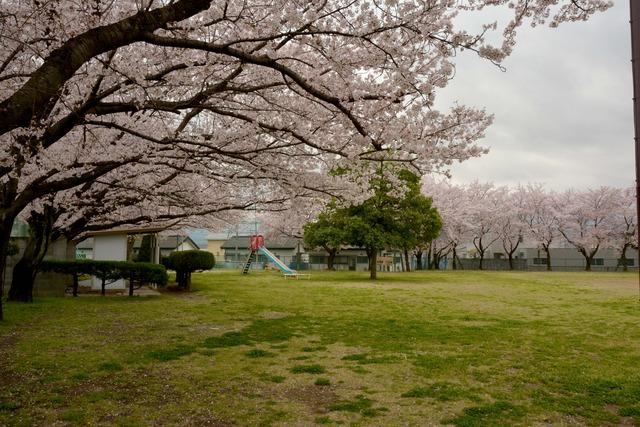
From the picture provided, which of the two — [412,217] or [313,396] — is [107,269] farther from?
[412,217]

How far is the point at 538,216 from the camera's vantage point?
53344 mm

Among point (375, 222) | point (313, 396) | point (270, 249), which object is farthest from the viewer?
point (270, 249)

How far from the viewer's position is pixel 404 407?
4562 millimetres

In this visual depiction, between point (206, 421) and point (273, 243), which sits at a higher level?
point (273, 243)

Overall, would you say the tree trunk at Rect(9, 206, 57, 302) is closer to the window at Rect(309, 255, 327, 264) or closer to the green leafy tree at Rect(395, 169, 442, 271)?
the green leafy tree at Rect(395, 169, 442, 271)

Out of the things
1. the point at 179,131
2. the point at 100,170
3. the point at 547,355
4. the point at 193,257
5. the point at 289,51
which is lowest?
the point at 547,355

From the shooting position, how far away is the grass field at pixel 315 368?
4363 millimetres

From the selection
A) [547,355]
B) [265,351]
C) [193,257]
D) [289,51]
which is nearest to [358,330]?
[265,351]

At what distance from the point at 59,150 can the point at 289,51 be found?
577cm

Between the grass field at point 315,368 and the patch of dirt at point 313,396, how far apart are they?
20 millimetres

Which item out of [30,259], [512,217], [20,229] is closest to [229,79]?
[30,259]

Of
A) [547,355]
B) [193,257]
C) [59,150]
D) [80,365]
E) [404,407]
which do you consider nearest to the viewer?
[404,407]

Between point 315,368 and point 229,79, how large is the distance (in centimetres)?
402

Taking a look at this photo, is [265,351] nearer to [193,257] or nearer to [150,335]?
[150,335]
